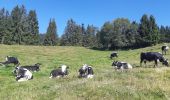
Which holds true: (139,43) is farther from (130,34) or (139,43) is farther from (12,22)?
(12,22)

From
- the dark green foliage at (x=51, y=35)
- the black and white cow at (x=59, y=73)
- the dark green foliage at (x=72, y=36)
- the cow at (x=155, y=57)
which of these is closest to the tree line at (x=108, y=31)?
the dark green foliage at (x=51, y=35)

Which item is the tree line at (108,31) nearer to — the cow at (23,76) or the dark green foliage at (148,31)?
the dark green foliage at (148,31)

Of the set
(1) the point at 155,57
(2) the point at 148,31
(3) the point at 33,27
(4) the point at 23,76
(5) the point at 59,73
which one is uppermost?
(3) the point at 33,27

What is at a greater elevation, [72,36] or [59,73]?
[72,36]

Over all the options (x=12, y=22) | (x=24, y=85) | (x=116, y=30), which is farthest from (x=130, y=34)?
(x=24, y=85)

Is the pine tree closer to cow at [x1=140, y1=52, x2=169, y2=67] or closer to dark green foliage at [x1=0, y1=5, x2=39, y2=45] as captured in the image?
dark green foliage at [x1=0, y1=5, x2=39, y2=45]

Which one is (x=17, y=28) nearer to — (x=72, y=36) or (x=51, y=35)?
(x=51, y=35)

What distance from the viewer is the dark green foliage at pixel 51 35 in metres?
151

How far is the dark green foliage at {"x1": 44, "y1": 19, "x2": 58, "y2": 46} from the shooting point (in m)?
151

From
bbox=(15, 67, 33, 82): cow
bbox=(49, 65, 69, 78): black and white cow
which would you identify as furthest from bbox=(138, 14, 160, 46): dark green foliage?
Result: bbox=(15, 67, 33, 82): cow

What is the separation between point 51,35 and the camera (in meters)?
153

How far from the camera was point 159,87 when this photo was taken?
59.0 ft

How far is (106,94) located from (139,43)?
9979 cm

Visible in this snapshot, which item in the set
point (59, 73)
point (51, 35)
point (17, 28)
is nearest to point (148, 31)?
point (17, 28)
